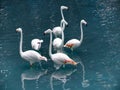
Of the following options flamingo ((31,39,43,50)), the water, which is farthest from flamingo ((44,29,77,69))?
flamingo ((31,39,43,50))

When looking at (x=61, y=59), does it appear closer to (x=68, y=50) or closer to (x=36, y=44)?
(x=36, y=44)

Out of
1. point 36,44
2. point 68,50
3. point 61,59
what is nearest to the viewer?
point 61,59

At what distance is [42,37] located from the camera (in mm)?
17578

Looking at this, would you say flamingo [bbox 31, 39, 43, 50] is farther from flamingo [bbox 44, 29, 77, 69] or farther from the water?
flamingo [bbox 44, 29, 77, 69]

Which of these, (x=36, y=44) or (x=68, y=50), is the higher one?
(x=36, y=44)

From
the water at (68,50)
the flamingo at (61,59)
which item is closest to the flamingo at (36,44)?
the water at (68,50)

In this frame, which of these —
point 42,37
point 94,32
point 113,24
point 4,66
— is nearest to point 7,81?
point 4,66

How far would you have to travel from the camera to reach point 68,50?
16.2 metres

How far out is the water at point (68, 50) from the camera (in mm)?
13211

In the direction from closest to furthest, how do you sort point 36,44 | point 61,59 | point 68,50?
point 61,59 < point 36,44 < point 68,50

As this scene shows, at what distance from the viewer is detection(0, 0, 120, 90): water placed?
1321cm

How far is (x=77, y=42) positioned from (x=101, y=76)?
256cm

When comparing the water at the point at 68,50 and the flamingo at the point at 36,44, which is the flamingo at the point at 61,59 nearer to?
the water at the point at 68,50

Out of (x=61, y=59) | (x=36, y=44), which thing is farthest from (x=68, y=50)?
(x=61, y=59)
